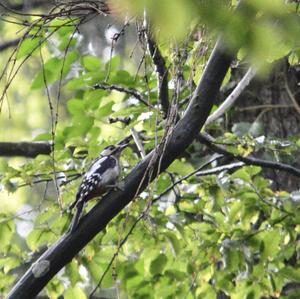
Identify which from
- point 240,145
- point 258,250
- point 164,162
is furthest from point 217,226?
point 164,162

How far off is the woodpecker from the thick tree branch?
308 mm

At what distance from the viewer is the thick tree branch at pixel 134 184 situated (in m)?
2.02

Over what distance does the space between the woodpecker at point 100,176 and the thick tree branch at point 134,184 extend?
1.01 ft

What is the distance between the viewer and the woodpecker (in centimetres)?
278

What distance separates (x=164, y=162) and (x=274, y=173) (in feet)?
6.70

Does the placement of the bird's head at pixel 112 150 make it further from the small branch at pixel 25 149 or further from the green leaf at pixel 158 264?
the small branch at pixel 25 149

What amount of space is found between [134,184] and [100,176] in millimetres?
658

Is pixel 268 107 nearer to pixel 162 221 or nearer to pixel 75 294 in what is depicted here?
pixel 162 221

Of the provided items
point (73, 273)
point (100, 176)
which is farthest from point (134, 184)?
point (73, 273)

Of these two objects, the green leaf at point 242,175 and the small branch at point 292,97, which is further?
the small branch at point 292,97

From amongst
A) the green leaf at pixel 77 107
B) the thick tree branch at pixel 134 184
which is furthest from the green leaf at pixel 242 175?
the thick tree branch at pixel 134 184

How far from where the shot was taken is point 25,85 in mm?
5918

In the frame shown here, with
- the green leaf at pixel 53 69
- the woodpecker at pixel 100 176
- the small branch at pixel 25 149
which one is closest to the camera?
the woodpecker at pixel 100 176

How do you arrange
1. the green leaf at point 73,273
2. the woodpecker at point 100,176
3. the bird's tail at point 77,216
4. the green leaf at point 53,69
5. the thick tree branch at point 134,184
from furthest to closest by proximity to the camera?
the green leaf at point 73,273 < the green leaf at point 53,69 < the woodpecker at point 100,176 < the bird's tail at point 77,216 < the thick tree branch at point 134,184
